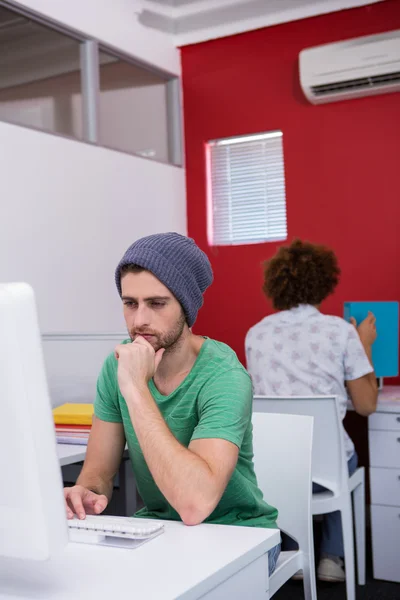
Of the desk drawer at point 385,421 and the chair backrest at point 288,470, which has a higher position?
the chair backrest at point 288,470

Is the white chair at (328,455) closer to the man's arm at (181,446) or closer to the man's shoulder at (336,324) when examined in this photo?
the man's shoulder at (336,324)

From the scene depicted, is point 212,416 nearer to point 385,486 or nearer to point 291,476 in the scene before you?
point 291,476

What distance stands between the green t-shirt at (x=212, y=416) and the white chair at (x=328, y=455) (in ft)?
3.47

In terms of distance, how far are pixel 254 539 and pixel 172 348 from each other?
0.52m

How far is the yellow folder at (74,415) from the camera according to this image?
2.41m

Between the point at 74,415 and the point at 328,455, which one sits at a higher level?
the point at 74,415

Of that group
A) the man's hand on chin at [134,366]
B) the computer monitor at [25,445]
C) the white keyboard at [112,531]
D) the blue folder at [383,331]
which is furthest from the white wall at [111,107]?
the computer monitor at [25,445]

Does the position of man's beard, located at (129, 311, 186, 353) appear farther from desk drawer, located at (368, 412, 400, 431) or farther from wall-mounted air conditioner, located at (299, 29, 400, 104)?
wall-mounted air conditioner, located at (299, 29, 400, 104)

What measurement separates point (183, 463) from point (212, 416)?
155 millimetres

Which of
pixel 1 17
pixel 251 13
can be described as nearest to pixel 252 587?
pixel 1 17

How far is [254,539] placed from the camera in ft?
3.84

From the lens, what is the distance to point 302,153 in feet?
14.2

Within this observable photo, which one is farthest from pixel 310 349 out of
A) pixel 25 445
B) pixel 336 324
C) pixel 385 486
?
pixel 25 445

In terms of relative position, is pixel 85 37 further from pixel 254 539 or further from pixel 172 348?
pixel 254 539
